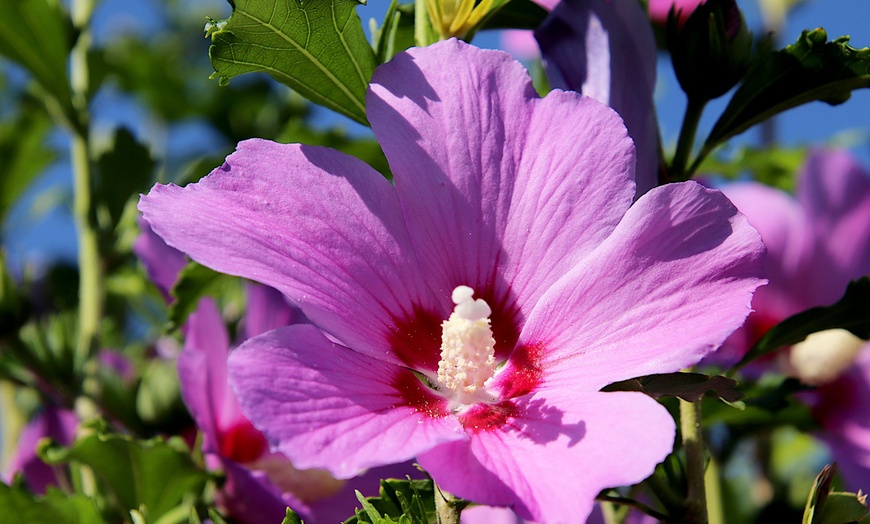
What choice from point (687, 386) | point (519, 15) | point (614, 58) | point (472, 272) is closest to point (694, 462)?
point (687, 386)

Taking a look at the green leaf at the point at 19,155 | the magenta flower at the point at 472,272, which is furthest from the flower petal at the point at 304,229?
the green leaf at the point at 19,155

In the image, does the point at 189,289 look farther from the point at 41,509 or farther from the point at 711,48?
the point at 711,48

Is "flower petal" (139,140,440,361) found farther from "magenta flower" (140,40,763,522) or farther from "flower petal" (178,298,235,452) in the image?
"flower petal" (178,298,235,452)

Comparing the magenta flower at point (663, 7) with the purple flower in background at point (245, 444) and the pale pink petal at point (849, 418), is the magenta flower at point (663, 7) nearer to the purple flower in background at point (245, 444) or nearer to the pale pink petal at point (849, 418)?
the purple flower in background at point (245, 444)

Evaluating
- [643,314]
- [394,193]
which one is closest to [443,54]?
[394,193]

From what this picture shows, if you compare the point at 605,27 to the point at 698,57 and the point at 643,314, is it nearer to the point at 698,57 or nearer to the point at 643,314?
the point at 698,57

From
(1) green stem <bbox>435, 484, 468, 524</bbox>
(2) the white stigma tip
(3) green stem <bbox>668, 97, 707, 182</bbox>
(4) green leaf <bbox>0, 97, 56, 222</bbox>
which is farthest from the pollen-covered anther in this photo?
(4) green leaf <bbox>0, 97, 56, 222</bbox>
